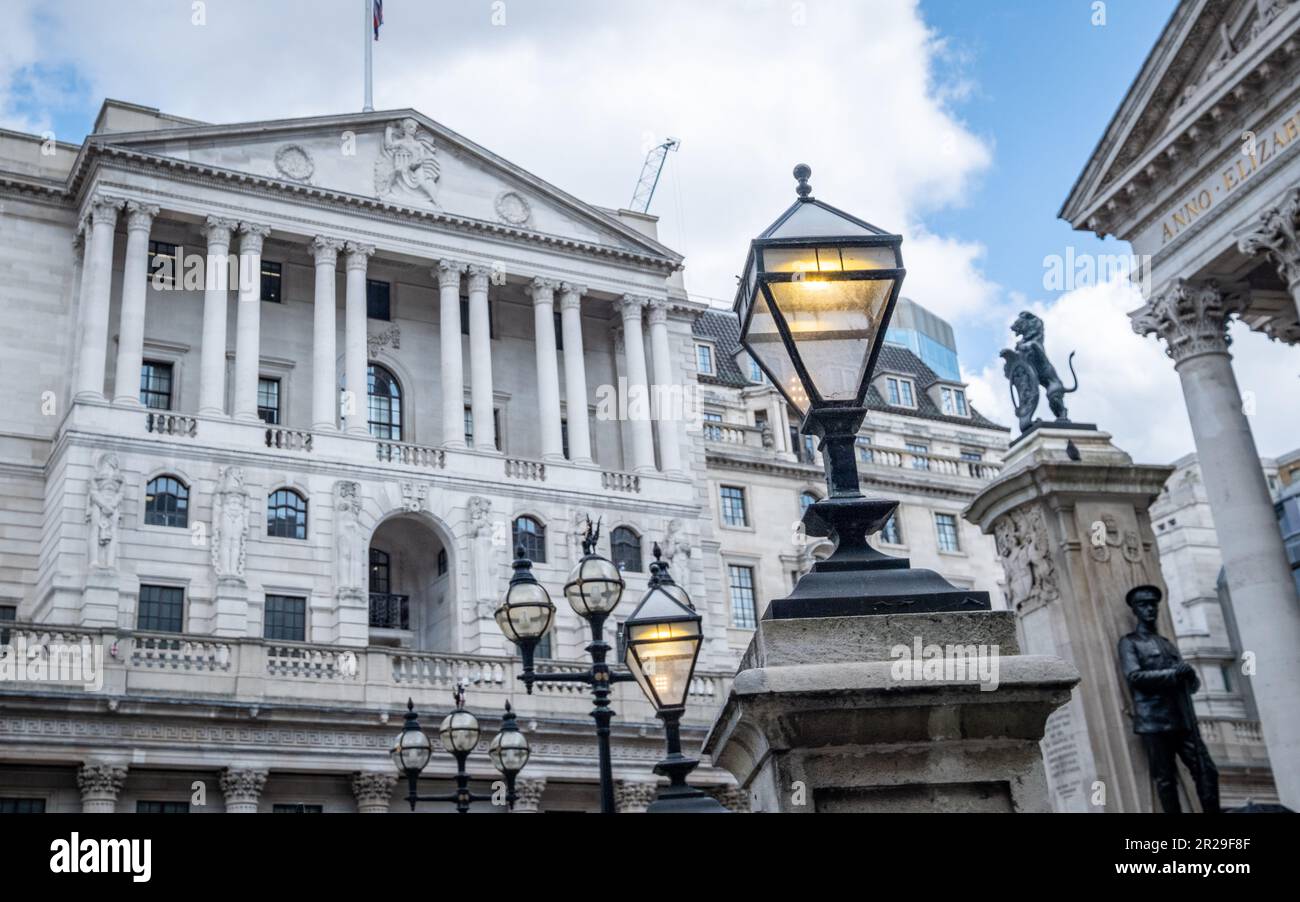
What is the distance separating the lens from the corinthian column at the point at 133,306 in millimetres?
39375

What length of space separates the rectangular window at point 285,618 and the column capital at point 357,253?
11432 mm

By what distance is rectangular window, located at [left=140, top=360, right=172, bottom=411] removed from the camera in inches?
1645

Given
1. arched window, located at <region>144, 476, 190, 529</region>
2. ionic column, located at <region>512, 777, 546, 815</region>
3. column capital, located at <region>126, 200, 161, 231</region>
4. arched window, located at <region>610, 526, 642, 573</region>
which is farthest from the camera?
arched window, located at <region>610, 526, 642, 573</region>

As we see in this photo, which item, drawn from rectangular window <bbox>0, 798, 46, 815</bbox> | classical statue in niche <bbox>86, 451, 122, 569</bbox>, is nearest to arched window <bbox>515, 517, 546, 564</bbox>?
classical statue in niche <bbox>86, 451, 122, 569</bbox>

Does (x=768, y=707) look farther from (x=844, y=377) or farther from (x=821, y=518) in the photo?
(x=844, y=377)

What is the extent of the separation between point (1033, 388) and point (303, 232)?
33.3m

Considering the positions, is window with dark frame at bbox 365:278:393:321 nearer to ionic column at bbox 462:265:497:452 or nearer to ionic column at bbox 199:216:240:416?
ionic column at bbox 462:265:497:452

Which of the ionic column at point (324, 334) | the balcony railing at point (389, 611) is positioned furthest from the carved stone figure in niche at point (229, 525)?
the balcony railing at point (389, 611)

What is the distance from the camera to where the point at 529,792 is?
3650 centimetres

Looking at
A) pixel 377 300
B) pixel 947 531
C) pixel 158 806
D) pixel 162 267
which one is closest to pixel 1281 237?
pixel 158 806

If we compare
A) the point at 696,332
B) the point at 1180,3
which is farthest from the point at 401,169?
the point at 1180,3

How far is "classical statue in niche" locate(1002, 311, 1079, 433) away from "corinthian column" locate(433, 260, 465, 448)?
30355 mm

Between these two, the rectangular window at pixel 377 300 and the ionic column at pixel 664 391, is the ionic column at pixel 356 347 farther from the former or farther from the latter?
the ionic column at pixel 664 391
